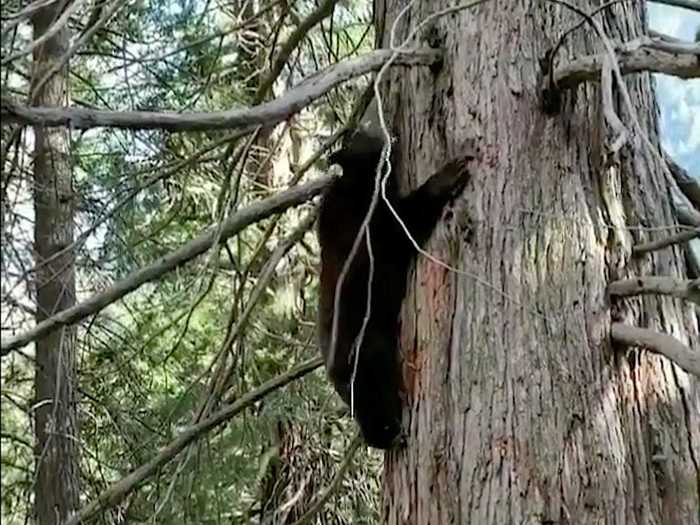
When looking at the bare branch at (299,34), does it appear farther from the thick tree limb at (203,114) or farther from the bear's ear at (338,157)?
the thick tree limb at (203,114)

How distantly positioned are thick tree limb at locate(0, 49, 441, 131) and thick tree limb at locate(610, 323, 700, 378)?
0.80 m

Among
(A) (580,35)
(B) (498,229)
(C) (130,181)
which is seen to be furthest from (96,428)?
(A) (580,35)

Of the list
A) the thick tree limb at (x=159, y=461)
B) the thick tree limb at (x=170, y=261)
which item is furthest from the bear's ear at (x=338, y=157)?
the thick tree limb at (x=159, y=461)

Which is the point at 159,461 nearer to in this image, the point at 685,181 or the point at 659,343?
the point at 659,343

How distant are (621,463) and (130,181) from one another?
63.5 inches

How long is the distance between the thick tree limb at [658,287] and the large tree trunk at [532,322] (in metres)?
0.04

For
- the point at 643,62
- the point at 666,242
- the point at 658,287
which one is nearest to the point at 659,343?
the point at 658,287

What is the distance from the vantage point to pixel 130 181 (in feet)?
10.5

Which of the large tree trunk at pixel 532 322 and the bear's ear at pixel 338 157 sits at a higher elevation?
the bear's ear at pixel 338 157

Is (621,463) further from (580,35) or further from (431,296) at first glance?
(580,35)

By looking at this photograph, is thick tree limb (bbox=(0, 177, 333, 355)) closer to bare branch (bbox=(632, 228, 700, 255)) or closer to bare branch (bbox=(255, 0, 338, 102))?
bare branch (bbox=(255, 0, 338, 102))

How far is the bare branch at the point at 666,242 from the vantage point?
233 cm

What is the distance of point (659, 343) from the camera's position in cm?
228

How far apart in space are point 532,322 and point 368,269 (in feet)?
2.25
